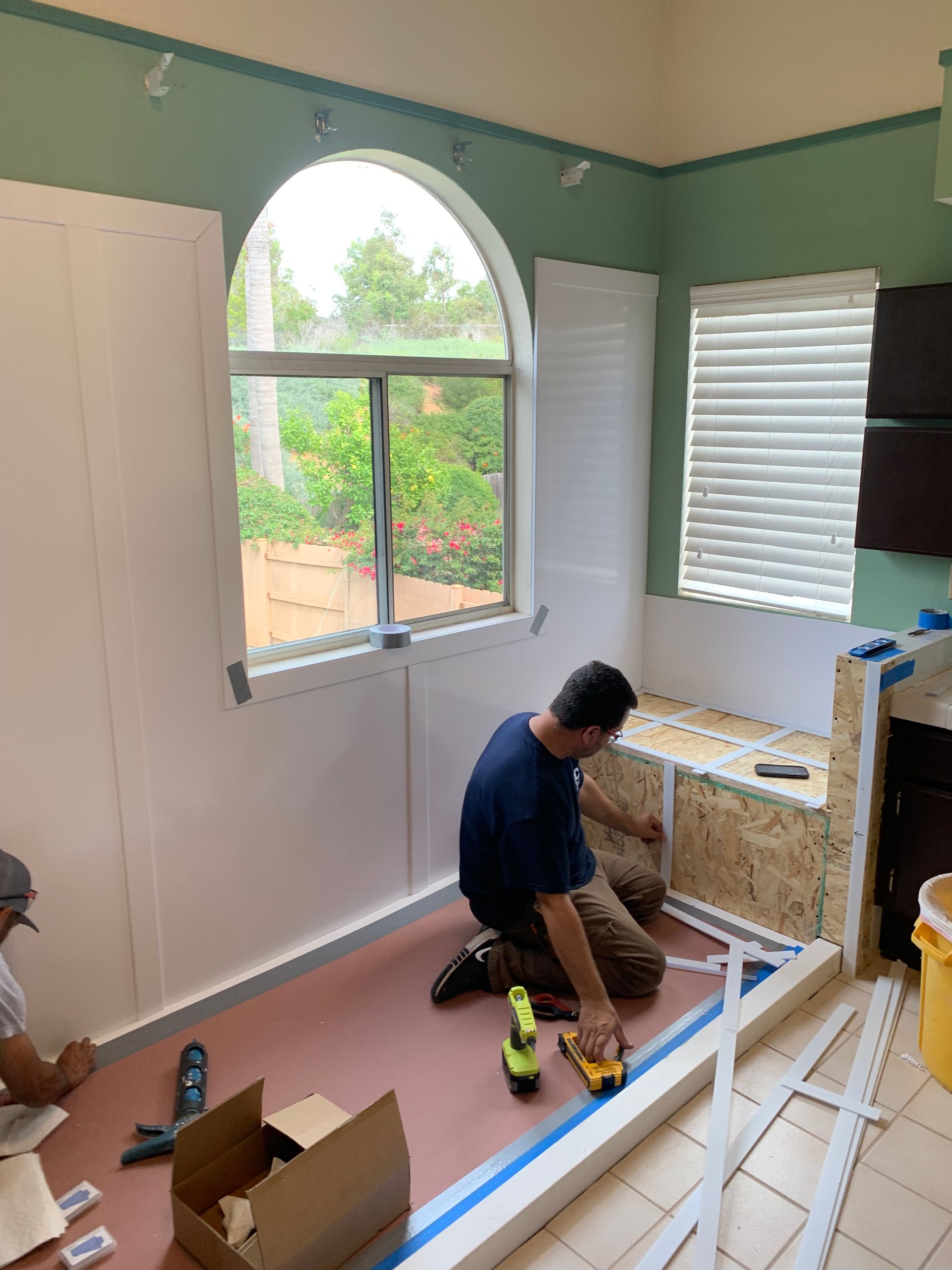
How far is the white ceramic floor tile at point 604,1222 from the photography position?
2029 millimetres

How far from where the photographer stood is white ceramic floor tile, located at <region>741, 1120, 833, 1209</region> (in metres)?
2.17

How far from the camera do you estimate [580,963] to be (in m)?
2.68

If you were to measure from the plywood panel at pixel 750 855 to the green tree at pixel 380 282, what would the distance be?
1.95 m

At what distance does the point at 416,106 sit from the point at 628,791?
252 cm

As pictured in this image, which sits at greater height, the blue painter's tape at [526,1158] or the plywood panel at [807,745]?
the plywood panel at [807,745]

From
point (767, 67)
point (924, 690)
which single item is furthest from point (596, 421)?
point (924, 690)

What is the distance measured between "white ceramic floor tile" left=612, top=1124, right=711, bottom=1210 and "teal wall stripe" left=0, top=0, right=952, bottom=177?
301 cm

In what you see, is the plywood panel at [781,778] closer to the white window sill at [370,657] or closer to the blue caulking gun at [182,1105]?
the white window sill at [370,657]

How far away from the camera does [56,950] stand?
2605 mm

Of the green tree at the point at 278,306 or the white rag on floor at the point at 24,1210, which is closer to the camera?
the white rag on floor at the point at 24,1210

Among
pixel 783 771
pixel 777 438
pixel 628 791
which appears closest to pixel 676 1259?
pixel 783 771

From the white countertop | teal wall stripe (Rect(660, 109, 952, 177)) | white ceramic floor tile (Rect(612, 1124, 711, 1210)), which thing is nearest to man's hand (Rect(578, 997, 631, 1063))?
white ceramic floor tile (Rect(612, 1124, 711, 1210))

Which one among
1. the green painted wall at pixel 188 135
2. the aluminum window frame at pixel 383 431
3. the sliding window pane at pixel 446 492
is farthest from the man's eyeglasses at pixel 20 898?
the green painted wall at pixel 188 135

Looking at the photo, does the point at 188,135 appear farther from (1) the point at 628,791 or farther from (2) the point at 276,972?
(1) the point at 628,791
